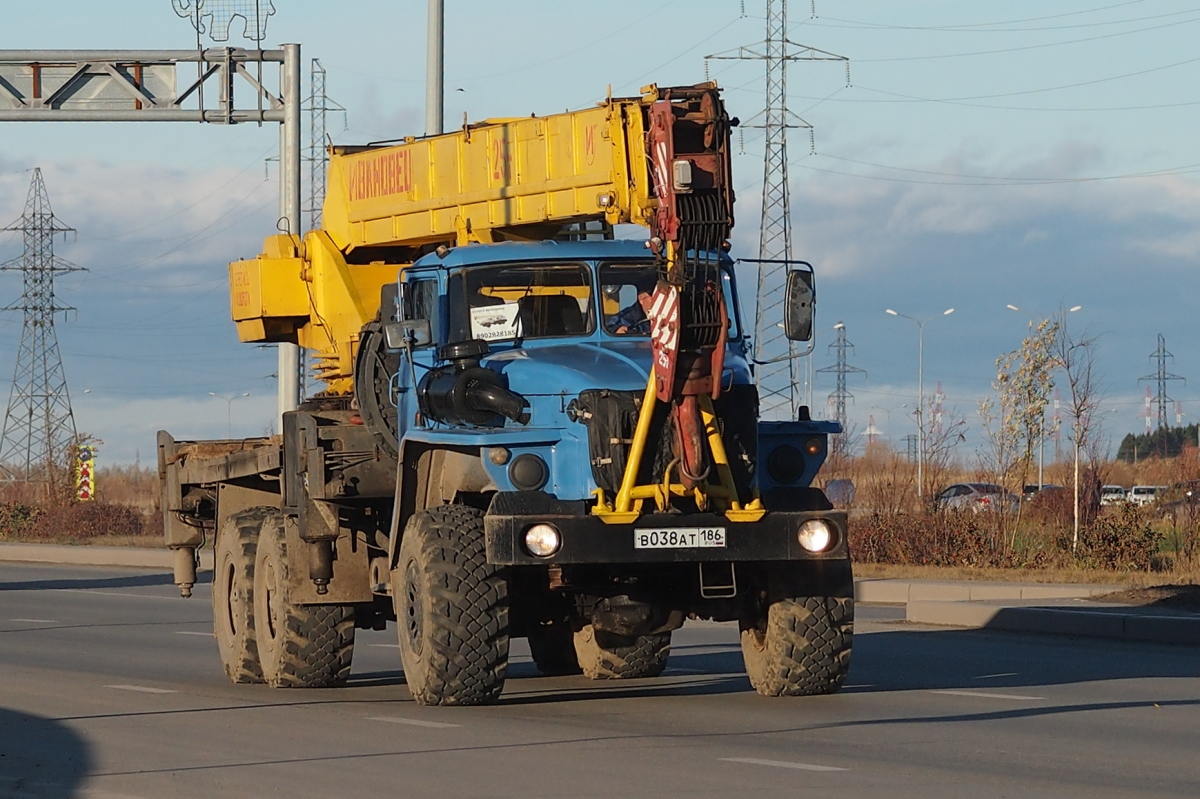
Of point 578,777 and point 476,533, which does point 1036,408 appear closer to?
point 476,533

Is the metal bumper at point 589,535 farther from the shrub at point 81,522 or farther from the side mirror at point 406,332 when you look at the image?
the shrub at point 81,522

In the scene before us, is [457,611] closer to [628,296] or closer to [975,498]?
[628,296]

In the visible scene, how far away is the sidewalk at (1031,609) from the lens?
18969mm

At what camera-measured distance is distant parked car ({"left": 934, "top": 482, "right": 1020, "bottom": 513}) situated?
29703 millimetres

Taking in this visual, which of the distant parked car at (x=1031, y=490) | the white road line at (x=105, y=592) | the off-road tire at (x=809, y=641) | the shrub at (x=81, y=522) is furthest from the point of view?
the shrub at (x=81, y=522)

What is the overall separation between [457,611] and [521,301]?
245 cm

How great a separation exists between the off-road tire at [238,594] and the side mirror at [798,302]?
515cm

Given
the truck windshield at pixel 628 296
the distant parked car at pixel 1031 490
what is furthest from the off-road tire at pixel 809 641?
the distant parked car at pixel 1031 490

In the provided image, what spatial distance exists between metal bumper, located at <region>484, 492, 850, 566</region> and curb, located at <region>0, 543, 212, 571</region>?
26.8m

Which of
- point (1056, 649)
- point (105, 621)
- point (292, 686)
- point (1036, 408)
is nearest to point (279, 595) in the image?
point (292, 686)

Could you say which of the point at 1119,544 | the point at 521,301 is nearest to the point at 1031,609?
the point at 1119,544

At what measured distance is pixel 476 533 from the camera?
12539 mm

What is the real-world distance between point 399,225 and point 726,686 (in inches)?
195

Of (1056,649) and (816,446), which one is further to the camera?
(1056,649)
